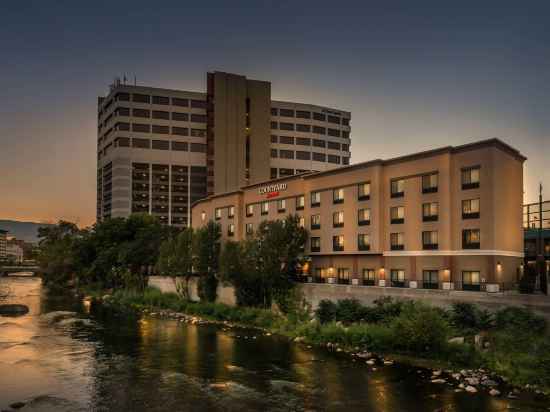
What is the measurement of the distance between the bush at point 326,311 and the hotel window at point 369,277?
9.40 m

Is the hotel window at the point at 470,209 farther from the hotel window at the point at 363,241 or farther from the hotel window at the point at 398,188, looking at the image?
the hotel window at the point at 363,241

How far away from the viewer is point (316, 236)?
66.2 metres

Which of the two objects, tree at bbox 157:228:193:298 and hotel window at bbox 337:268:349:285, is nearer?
hotel window at bbox 337:268:349:285

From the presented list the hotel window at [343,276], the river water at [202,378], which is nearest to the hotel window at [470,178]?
the hotel window at [343,276]

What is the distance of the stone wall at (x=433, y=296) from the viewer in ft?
122

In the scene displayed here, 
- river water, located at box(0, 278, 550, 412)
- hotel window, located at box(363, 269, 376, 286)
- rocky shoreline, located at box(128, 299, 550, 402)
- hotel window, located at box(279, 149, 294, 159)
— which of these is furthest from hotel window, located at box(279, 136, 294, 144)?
rocky shoreline, located at box(128, 299, 550, 402)

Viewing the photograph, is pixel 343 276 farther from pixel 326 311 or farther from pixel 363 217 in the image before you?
pixel 326 311

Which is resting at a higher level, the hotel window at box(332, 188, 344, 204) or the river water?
the hotel window at box(332, 188, 344, 204)

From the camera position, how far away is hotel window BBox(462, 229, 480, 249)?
5025 cm

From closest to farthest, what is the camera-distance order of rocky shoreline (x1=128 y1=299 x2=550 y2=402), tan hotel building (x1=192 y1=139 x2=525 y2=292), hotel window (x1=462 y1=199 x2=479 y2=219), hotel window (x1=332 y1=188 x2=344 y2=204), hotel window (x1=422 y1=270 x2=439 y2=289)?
rocky shoreline (x1=128 y1=299 x2=550 y2=402) → tan hotel building (x1=192 y1=139 x2=525 y2=292) → hotel window (x1=462 y1=199 x2=479 y2=219) → hotel window (x1=422 y1=270 x2=439 y2=289) → hotel window (x1=332 y1=188 x2=344 y2=204)

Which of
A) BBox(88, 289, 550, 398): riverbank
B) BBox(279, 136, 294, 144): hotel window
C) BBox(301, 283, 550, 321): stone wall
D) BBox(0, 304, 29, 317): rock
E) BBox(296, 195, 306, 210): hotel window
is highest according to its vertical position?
BBox(279, 136, 294, 144): hotel window

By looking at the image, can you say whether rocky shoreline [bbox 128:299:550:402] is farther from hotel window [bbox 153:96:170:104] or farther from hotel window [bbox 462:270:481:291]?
hotel window [bbox 153:96:170:104]

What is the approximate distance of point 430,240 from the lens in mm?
53750

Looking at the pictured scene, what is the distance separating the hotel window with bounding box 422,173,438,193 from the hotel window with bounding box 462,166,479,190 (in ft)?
9.34
